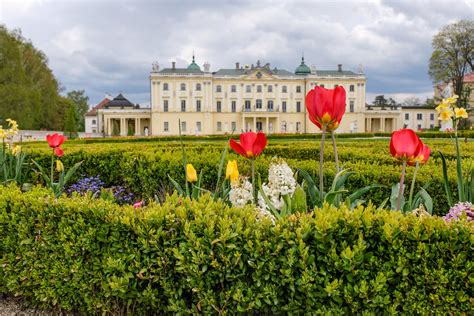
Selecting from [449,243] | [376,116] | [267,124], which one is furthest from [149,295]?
[376,116]

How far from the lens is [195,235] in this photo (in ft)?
6.37

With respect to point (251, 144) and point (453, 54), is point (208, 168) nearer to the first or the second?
point (251, 144)

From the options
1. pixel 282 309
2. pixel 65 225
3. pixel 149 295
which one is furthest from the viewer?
pixel 65 225

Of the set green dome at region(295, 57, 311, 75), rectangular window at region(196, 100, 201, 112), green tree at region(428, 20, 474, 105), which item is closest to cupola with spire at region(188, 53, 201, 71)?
rectangular window at region(196, 100, 201, 112)

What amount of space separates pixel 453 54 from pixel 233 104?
89.2 ft

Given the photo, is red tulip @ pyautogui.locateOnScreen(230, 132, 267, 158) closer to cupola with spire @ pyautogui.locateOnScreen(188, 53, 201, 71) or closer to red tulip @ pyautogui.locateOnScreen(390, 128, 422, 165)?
red tulip @ pyautogui.locateOnScreen(390, 128, 422, 165)

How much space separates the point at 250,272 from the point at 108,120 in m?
50.9

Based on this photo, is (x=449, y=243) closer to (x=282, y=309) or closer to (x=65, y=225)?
(x=282, y=309)

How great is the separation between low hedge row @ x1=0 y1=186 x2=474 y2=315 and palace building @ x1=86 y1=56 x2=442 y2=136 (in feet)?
156

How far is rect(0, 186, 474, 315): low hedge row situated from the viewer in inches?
67.5

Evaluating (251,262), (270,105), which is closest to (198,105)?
(270,105)

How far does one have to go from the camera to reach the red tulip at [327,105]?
189 centimetres

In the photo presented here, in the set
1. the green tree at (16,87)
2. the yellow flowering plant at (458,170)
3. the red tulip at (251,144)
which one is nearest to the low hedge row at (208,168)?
the yellow flowering plant at (458,170)

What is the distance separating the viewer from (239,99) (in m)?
51.8
